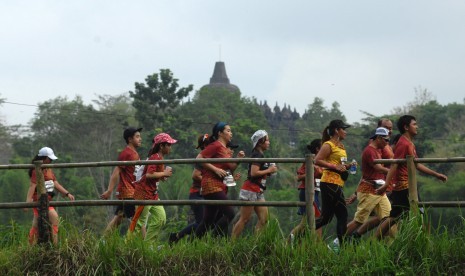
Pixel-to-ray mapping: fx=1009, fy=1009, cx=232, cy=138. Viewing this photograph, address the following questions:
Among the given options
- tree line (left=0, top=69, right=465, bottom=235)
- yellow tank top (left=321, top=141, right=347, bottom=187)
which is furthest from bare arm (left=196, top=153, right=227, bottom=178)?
tree line (left=0, top=69, right=465, bottom=235)

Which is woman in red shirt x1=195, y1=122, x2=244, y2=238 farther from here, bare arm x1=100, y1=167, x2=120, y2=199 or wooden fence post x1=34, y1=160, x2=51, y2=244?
wooden fence post x1=34, y1=160, x2=51, y2=244

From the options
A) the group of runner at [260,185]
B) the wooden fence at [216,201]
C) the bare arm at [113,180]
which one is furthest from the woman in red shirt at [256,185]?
the bare arm at [113,180]

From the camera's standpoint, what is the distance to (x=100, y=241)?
9484mm

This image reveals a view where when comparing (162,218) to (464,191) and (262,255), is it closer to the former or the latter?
(262,255)

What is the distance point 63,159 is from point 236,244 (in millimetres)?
47733

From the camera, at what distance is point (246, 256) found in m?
9.27

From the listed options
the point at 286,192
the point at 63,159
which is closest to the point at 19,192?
the point at 63,159

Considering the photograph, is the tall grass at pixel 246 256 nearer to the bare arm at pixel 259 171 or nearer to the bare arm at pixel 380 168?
the bare arm at pixel 259 171

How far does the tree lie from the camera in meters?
55.6

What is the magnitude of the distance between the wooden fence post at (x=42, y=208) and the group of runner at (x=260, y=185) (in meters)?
0.08

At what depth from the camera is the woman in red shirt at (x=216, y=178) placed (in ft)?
33.5

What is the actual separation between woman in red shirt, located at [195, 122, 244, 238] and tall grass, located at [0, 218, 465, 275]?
642mm

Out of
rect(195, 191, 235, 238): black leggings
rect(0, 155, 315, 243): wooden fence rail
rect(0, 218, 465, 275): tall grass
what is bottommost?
rect(0, 218, 465, 275): tall grass

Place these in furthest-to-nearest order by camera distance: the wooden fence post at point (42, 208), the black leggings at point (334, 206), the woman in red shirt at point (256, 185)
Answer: the woman in red shirt at point (256, 185)
the black leggings at point (334, 206)
the wooden fence post at point (42, 208)
